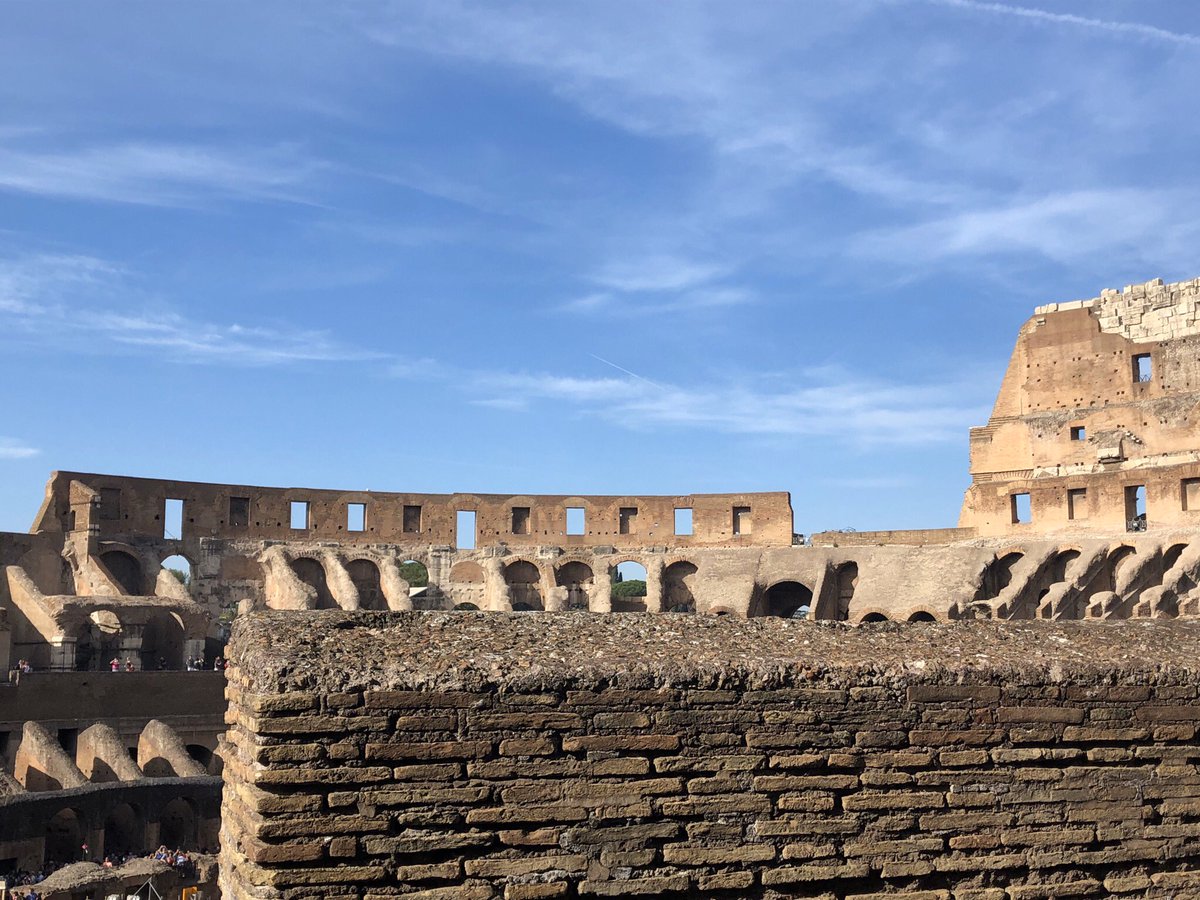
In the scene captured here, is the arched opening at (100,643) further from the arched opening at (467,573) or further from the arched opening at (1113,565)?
the arched opening at (1113,565)

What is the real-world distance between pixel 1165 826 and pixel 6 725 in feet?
74.0

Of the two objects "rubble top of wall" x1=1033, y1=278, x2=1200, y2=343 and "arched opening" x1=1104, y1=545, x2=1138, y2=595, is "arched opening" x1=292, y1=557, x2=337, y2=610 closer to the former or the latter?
"arched opening" x1=1104, y1=545, x2=1138, y2=595

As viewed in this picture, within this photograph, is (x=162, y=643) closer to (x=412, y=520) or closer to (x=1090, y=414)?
(x=412, y=520)

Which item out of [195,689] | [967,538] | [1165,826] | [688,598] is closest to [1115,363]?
[967,538]

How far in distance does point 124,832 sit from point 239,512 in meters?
14.2

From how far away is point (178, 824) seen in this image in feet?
70.9

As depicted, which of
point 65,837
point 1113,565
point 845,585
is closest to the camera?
point 65,837

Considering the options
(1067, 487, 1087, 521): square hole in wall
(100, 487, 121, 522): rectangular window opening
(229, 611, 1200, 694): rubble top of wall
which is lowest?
(229, 611, 1200, 694): rubble top of wall

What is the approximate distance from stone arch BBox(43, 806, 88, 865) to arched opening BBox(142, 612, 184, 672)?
29.5ft

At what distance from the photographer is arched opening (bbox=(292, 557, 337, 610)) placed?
1297 inches

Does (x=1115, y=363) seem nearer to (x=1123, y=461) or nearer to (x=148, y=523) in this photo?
(x=1123, y=461)

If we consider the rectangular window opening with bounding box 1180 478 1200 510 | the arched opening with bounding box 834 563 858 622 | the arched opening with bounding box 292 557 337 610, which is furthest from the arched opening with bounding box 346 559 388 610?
the rectangular window opening with bounding box 1180 478 1200 510

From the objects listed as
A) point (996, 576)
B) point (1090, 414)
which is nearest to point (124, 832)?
point (996, 576)

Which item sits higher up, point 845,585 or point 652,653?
point 845,585
